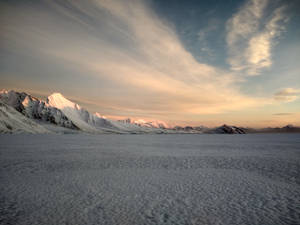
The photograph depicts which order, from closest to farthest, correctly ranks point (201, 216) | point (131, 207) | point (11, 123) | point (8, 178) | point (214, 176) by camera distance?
point (201, 216), point (131, 207), point (8, 178), point (214, 176), point (11, 123)

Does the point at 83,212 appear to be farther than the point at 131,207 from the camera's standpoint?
No

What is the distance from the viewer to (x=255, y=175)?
23.7 feet

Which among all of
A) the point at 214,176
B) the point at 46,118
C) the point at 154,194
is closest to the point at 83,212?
the point at 154,194

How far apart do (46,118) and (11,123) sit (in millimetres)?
108017

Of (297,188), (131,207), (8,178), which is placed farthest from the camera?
(8,178)

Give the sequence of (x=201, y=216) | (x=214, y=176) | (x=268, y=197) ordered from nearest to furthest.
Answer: (x=201, y=216)
(x=268, y=197)
(x=214, y=176)

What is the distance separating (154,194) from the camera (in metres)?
4.96

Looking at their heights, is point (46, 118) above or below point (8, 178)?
above

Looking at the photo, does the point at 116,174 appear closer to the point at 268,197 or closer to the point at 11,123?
the point at 268,197

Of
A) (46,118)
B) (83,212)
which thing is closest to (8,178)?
(83,212)

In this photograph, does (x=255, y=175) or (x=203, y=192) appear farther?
(x=255, y=175)

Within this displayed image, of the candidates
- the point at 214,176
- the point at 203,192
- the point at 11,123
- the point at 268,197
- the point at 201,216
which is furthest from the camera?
the point at 11,123

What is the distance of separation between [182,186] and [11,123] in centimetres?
12447

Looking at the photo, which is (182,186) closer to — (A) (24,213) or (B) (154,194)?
(B) (154,194)
